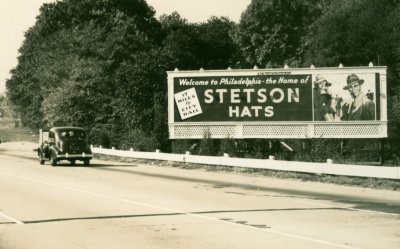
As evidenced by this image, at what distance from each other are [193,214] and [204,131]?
24.2 metres

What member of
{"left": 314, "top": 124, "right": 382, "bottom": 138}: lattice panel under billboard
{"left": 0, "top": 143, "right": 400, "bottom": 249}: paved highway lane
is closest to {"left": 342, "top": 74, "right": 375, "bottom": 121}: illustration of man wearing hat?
A: {"left": 314, "top": 124, "right": 382, "bottom": 138}: lattice panel under billboard

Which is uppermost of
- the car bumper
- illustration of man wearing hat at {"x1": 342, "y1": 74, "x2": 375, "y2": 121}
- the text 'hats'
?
the text 'hats'

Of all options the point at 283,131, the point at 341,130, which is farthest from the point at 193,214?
the point at 341,130

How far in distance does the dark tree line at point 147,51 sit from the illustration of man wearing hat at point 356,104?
279cm

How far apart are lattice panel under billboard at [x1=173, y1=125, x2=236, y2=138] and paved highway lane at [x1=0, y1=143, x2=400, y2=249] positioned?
1328 cm

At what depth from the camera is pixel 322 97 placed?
38.6m

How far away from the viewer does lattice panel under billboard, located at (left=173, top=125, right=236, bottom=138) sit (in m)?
39.5

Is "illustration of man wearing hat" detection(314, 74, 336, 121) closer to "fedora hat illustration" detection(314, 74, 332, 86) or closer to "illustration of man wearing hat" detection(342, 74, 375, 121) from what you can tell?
"fedora hat illustration" detection(314, 74, 332, 86)

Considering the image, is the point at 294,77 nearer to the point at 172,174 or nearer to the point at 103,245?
the point at 172,174

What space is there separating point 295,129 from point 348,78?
157 inches

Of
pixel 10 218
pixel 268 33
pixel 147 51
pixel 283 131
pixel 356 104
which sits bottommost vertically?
pixel 10 218

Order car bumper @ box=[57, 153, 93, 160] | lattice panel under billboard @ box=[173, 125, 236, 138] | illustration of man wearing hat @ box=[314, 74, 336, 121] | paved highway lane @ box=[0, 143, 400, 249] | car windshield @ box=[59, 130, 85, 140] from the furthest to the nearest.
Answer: lattice panel under billboard @ box=[173, 125, 236, 138] < illustration of man wearing hat @ box=[314, 74, 336, 121] < car windshield @ box=[59, 130, 85, 140] < car bumper @ box=[57, 153, 93, 160] < paved highway lane @ box=[0, 143, 400, 249]

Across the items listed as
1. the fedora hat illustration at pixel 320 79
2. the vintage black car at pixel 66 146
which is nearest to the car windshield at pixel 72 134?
the vintage black car at pixel 66 146

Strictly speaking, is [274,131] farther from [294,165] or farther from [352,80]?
[294,165]
